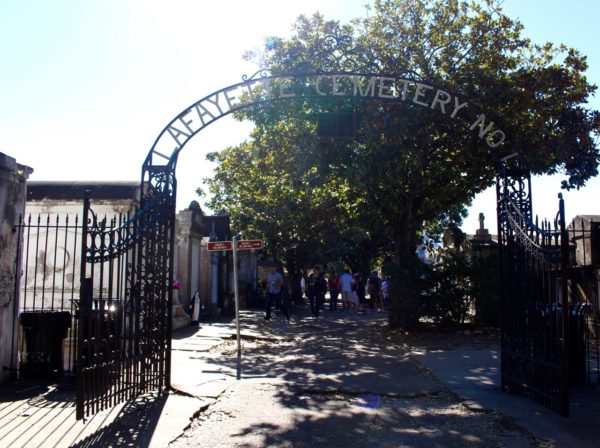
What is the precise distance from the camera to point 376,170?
1331 centimetres

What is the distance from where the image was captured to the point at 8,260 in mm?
8328

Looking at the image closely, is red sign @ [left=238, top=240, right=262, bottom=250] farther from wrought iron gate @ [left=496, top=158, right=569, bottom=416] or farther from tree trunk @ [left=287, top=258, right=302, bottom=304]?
tree trunk @ [left=287, top=258, right=302, bottom=304]

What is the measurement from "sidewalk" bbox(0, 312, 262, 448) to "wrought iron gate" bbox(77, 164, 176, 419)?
223 millimetres

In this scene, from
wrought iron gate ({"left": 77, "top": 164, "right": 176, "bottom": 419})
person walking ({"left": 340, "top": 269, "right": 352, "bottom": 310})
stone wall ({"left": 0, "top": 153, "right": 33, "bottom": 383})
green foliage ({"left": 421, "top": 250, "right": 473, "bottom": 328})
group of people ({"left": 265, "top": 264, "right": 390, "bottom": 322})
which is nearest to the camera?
wrought iron gate ({"left": 77, "top": 164, "right": 176, "bottom": 419})

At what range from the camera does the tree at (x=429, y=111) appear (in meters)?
12.7

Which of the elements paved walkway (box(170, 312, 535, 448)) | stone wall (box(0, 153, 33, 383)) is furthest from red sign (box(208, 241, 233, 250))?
stone wall (box(0, 153, 33, 383))

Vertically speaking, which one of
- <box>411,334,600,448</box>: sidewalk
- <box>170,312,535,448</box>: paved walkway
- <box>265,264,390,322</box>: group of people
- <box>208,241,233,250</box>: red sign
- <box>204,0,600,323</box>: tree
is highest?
<box>204,0,600,323</box>: tree

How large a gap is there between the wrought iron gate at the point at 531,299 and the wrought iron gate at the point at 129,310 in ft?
14.5

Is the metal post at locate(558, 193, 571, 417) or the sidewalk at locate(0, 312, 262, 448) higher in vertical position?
the metal post at locate(558, 193, 571, 417)

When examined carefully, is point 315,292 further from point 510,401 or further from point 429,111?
point 510,401

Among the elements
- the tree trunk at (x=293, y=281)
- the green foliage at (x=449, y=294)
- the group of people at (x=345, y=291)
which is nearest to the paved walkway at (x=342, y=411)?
the green foliage at (x=449, y=294)

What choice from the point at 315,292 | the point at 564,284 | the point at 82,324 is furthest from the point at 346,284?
the point at 82,324

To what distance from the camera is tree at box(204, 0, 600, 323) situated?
12734mm

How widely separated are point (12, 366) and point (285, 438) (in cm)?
480
